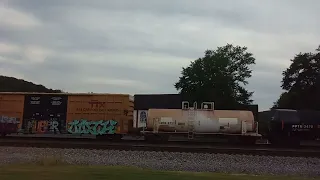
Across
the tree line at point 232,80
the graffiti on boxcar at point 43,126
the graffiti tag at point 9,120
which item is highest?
the tree line at point 232,80

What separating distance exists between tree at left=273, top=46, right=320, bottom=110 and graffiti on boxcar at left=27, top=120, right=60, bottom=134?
33.4 meters

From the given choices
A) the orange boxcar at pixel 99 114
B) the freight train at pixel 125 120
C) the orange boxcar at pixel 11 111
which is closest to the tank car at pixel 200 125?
the freight train at pixel 125 120

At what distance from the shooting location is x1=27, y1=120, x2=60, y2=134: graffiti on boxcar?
1167 inches

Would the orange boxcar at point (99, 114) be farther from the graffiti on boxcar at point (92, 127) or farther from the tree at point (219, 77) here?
the tree at point (219, 77)

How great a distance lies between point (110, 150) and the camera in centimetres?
1905

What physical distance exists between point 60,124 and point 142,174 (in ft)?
71.5

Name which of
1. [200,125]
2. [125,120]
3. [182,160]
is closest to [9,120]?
[125,120]

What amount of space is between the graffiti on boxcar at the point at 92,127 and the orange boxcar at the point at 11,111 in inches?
164

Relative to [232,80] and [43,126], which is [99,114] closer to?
[43,126]

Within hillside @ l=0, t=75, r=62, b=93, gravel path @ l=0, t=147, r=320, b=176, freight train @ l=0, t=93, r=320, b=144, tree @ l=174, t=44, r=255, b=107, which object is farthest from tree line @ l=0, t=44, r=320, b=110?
hillside @ l=0, t=75, r=62, b=93

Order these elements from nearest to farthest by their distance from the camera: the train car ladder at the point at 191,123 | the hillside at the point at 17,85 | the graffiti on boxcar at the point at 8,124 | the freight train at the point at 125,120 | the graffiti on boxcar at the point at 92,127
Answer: the freight train at the point at 125,120 → the train car ladder at the point at 191,123 → the graffiti on boxcar at the point at 92,127 → the graffiti on boxcar at the point at 8,124 → the hillside at the point at 17,85

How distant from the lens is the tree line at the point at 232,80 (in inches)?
2006

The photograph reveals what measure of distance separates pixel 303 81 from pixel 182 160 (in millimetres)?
43306

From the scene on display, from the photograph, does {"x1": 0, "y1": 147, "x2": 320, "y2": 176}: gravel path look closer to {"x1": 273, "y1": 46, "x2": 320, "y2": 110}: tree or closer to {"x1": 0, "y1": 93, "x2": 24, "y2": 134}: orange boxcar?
{"x1": 0, "y1": 93, "x2": 24, "y2": 134}: orange boxcar
